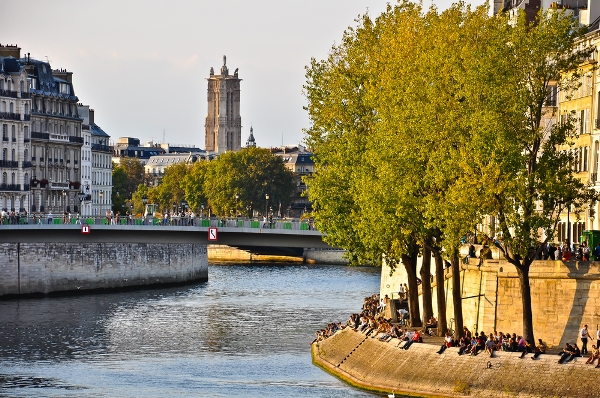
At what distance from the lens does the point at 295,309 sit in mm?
100938

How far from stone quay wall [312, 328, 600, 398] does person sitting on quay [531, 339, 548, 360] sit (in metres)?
0.24

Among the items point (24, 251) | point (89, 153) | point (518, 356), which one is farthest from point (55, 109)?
point (518, 356)

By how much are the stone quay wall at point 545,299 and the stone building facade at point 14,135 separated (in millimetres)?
79966

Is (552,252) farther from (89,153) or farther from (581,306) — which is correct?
(89,153)

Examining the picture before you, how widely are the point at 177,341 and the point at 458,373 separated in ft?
87.7

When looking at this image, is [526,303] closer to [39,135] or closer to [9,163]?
[9,163]

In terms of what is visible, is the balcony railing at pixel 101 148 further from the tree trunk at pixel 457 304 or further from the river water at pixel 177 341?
the tree trunk at pixel 457 304

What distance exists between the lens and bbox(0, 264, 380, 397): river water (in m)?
64.9

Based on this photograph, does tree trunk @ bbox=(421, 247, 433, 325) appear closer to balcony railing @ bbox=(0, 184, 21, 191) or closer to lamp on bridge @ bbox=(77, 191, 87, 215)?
balcony railing @ bbox=(0, 184, 21, 191)

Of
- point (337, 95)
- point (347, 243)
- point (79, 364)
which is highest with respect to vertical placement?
point (337, 95)

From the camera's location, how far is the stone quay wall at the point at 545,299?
2421 inches

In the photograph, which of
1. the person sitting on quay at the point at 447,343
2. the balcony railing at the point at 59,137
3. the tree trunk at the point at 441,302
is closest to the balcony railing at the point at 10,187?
the balcony railing at the point at 59,137

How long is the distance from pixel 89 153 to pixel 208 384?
120m

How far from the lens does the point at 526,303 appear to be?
5944 cm
